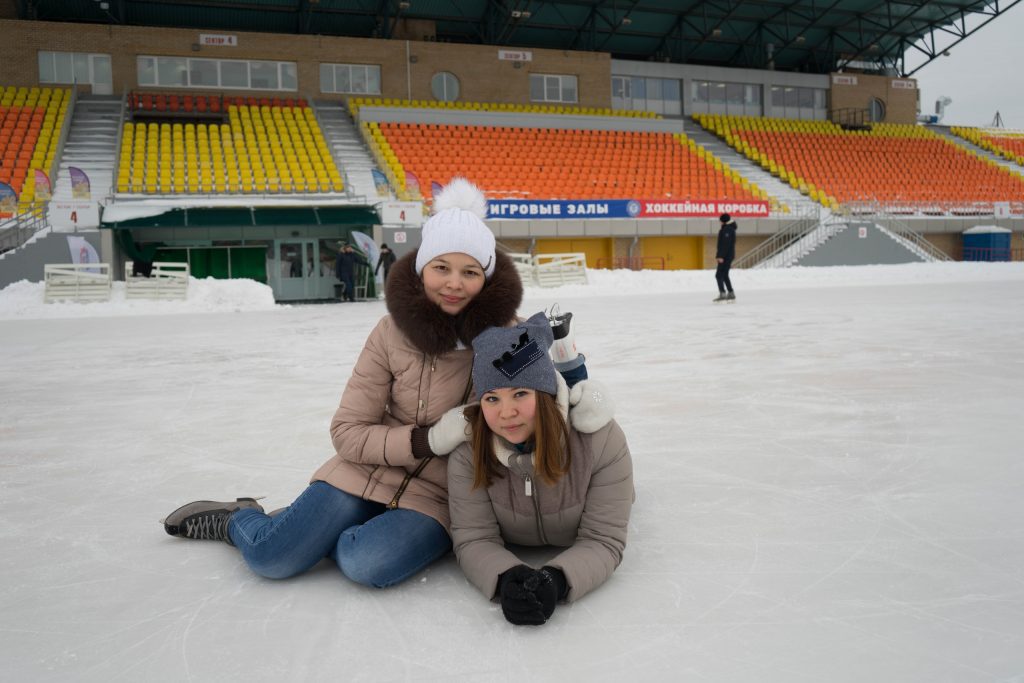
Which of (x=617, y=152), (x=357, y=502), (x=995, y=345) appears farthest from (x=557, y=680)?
(x=617, y=152)

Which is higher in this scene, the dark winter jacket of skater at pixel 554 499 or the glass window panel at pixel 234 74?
the glass window panel at pixel 234 74

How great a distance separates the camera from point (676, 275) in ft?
58.6

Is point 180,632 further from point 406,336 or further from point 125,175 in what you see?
point 125,175

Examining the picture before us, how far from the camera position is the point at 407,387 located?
234 cm

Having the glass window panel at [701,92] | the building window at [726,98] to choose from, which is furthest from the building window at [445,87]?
the glass window panel at [701,92]

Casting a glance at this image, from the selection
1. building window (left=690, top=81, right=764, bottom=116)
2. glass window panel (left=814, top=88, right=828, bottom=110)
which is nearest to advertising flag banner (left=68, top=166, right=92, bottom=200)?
building window (left=690, top=81, right=764, bottom=116)

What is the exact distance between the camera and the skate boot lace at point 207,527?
251cm

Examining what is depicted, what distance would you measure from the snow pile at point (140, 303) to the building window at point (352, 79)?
39.1 ft

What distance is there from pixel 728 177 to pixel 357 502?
78.6ft

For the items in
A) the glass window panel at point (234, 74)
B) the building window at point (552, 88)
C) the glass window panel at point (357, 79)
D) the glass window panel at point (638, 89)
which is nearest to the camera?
the glass window panel at point (234, 74)

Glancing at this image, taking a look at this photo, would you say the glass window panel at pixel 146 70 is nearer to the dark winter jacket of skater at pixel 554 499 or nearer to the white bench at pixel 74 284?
the white bench at pixel 74 284

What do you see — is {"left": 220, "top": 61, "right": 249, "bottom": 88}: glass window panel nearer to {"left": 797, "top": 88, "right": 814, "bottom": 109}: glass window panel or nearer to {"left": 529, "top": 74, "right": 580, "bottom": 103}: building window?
{"left": 529, "top": 74, "right": 580, "bottom": 103}: building window

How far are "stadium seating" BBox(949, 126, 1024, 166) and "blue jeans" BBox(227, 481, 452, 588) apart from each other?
3678cm

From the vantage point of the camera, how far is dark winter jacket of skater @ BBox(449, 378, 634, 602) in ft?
6.90
